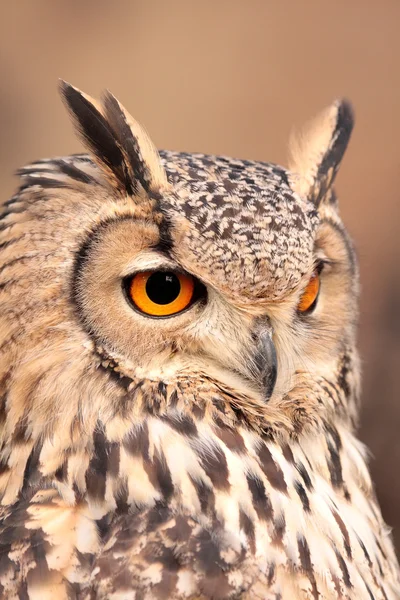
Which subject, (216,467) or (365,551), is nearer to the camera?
(216,467)

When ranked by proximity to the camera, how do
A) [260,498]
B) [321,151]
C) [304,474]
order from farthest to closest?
1. [321,151]
2. [304,474]
3. [260,498]

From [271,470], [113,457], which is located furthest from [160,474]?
[271,470]

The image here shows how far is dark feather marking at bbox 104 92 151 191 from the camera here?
4.08ft

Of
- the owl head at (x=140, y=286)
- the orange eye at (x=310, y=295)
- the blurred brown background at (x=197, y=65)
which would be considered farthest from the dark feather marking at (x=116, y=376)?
the blurred brown background at (x=197, y=65)

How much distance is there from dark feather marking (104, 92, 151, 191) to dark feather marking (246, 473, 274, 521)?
0.50m

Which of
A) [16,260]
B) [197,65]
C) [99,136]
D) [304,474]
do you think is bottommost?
[304,474]

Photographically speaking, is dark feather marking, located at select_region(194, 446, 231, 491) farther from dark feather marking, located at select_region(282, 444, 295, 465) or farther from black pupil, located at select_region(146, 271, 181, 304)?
black pupil, located at select_region(146, 271, 181, 304)

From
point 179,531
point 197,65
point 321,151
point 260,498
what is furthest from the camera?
point 197,65

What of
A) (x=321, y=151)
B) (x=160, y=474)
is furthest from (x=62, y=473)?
(x=321, y=151)

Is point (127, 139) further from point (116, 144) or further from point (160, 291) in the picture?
point (160, 291)

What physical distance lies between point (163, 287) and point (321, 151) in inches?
20.4

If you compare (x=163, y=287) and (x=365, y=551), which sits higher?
(x=163, y=287)

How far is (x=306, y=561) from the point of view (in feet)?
4.13

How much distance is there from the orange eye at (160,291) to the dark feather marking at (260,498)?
306 mm
